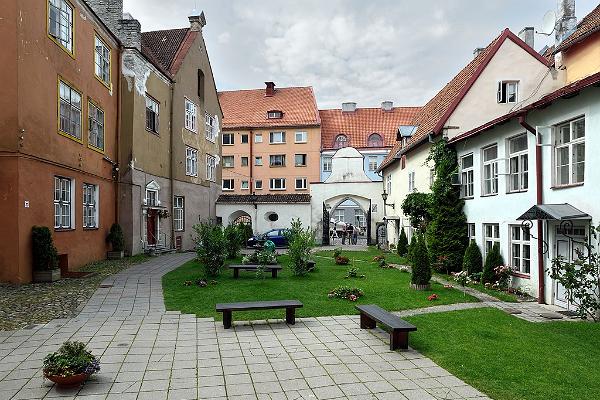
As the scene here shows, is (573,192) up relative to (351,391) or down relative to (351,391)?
up

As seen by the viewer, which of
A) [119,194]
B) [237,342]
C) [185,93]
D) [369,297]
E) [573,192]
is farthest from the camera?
[185,93]

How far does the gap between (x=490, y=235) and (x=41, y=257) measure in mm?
13966

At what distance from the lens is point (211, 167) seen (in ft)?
111

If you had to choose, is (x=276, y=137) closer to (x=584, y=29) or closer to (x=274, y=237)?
(x=274, y=237)

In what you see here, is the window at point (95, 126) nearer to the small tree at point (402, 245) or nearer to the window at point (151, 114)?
the window at point (151, 114)

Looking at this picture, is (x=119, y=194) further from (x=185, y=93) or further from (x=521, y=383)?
(x=521, y=383)

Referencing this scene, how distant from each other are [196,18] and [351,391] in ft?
96.9

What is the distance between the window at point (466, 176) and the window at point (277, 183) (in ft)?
99.0

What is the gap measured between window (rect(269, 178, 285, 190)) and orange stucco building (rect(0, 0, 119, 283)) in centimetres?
2619

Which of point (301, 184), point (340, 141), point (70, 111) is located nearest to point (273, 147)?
point (301, 184)

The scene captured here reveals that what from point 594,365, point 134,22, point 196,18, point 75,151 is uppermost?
point 196,18

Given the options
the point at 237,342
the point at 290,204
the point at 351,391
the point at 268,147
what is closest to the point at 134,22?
the point at 290,204

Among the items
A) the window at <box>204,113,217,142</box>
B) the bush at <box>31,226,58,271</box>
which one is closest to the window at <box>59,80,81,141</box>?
the bush at <box>31,226,58,271</box>

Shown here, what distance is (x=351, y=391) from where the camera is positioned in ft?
18.5
